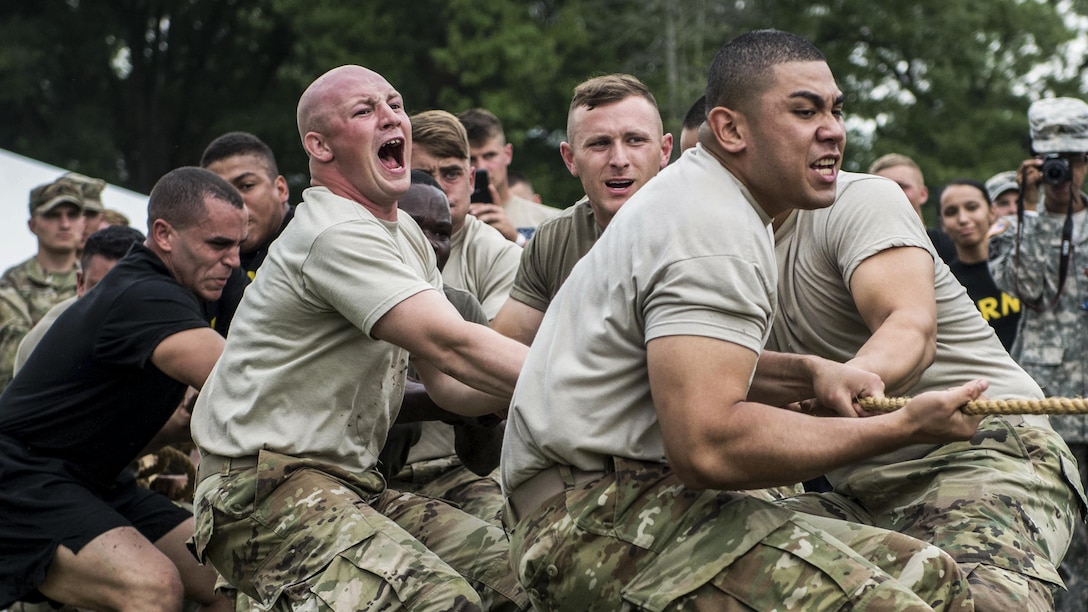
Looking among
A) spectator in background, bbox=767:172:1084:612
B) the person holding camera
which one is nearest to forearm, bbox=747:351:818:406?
spectator in background, bbox=767:172:1084:612

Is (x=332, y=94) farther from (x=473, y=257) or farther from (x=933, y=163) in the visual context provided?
(x=933, y=163)

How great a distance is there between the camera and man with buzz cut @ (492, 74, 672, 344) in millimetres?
5766

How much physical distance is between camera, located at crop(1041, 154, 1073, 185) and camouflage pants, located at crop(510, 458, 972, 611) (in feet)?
15.1

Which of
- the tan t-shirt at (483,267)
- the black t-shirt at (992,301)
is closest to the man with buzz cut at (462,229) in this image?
the tan t-shirt at (483,267)

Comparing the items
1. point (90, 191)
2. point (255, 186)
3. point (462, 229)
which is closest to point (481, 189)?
point (255, 186)

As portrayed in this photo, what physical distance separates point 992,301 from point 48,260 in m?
6.47

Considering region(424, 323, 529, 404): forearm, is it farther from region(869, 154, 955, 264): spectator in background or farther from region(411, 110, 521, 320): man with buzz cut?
region(869, 154, 955, 264): spectator in background

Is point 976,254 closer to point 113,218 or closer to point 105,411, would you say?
point 105,411

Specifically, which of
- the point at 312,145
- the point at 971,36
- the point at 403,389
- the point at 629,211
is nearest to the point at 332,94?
the point at 312,145

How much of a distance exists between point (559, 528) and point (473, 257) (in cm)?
298

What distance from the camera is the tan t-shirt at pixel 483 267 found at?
647cm

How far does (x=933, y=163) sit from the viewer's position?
2694 cm

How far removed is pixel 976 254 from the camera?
31.7 feet

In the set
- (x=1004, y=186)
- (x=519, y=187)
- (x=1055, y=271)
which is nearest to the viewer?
(x=1055, y=271)
